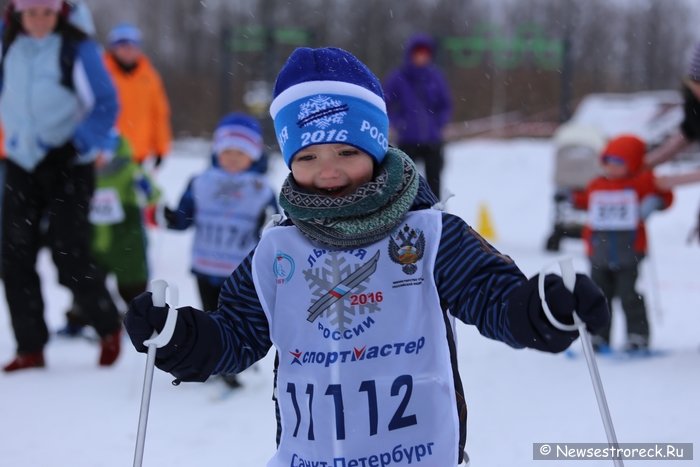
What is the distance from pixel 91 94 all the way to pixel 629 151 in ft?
11.8

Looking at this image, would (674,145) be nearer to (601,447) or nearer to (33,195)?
(601,447)

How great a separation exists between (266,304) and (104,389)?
2895 millimetres

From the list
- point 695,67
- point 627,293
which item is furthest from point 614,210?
point 695,67

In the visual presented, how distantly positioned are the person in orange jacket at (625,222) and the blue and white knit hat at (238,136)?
2.42 m

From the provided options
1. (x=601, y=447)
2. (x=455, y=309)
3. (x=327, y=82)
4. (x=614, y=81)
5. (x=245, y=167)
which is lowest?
(x=601, y=447)

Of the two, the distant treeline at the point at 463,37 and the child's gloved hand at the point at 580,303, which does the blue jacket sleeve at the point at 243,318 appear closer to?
the child's gloved hand at the point at 580,303

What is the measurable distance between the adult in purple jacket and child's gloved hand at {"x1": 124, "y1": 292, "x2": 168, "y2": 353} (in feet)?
25.4

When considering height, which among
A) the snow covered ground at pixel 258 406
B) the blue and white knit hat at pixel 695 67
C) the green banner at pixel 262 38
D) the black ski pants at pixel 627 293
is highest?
the green banner at pixel 262 38

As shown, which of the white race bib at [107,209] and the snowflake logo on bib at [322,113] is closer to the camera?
the snowflake logo on bib at [322,113]

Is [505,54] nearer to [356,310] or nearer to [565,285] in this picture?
[356,310]

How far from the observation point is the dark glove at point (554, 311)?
201cm

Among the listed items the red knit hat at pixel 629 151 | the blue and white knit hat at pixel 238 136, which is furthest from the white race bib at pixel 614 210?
the blue and white knit hat at pixel 238 136

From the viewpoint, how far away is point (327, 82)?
255cm

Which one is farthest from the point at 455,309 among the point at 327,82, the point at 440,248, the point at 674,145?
the point at 674,145
